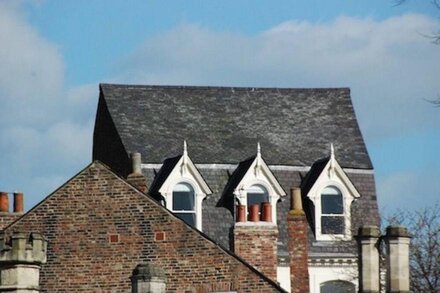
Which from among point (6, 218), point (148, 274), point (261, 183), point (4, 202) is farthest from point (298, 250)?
point (148, 274)

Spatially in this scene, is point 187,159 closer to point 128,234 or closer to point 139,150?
point 139,150

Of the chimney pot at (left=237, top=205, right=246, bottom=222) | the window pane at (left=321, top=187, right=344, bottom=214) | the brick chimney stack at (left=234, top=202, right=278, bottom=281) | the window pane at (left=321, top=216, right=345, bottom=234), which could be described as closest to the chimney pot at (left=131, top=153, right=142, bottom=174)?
the chimney pot at (left=237, top=205, right=246, bottom=222)

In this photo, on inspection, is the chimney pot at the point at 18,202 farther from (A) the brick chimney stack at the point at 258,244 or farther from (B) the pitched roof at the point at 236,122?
(B) the pitched roof at the point at 236,122

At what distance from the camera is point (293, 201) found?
64.4 meters

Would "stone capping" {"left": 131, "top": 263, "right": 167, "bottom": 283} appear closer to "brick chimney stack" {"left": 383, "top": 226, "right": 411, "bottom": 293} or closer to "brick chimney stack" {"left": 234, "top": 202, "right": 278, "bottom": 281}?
"brick chimney stack" {"left": 383, "top": 226, "right": 411, "bottom": 293}

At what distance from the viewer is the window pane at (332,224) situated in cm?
6981

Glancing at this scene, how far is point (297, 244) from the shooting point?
65125mm

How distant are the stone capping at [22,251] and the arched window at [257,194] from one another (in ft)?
94.3

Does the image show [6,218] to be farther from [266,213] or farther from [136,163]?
[136,163]

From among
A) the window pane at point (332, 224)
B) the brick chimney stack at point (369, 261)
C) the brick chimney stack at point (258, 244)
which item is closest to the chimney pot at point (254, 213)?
the brick chimney stack at point (258, 244)

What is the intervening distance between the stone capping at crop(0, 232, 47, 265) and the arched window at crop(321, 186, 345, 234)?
1183 inches

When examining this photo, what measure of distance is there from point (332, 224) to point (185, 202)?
Result: 16.4 ft

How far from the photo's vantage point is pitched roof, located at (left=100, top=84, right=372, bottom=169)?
7106 centimetres

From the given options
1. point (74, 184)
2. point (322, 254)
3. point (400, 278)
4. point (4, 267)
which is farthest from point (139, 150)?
point (4, 267)
